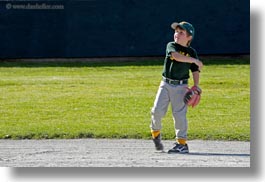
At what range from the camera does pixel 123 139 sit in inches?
432

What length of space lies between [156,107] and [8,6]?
14.9 metres

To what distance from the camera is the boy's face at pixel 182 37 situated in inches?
365

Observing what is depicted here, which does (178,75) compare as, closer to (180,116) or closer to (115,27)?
(180,116)

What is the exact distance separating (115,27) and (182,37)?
48.3 feet

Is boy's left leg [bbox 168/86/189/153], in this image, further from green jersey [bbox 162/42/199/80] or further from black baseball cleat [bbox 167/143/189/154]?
green jersey [bbox 162/42/199/80]

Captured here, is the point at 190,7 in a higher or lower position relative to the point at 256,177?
higher

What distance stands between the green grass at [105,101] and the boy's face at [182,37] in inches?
82.3

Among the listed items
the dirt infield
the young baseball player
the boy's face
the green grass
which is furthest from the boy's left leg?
the green grass

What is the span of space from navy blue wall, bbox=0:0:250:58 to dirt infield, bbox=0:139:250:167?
13157 mm

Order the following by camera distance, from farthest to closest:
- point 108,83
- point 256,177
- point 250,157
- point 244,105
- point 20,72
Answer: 1. point 20,72
2. point 108,83
3. point 244,105
4. point 250,157
5. point 256,177

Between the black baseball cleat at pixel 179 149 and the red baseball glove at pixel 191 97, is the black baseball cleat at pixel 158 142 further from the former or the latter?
the red baseball glove at pixel 191 97

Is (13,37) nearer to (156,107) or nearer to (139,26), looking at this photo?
(139,26)

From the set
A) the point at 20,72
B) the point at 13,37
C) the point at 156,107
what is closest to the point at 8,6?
the point at 13,37

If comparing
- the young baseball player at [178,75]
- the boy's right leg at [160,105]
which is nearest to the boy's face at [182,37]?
the young baseball player at [178,75]
